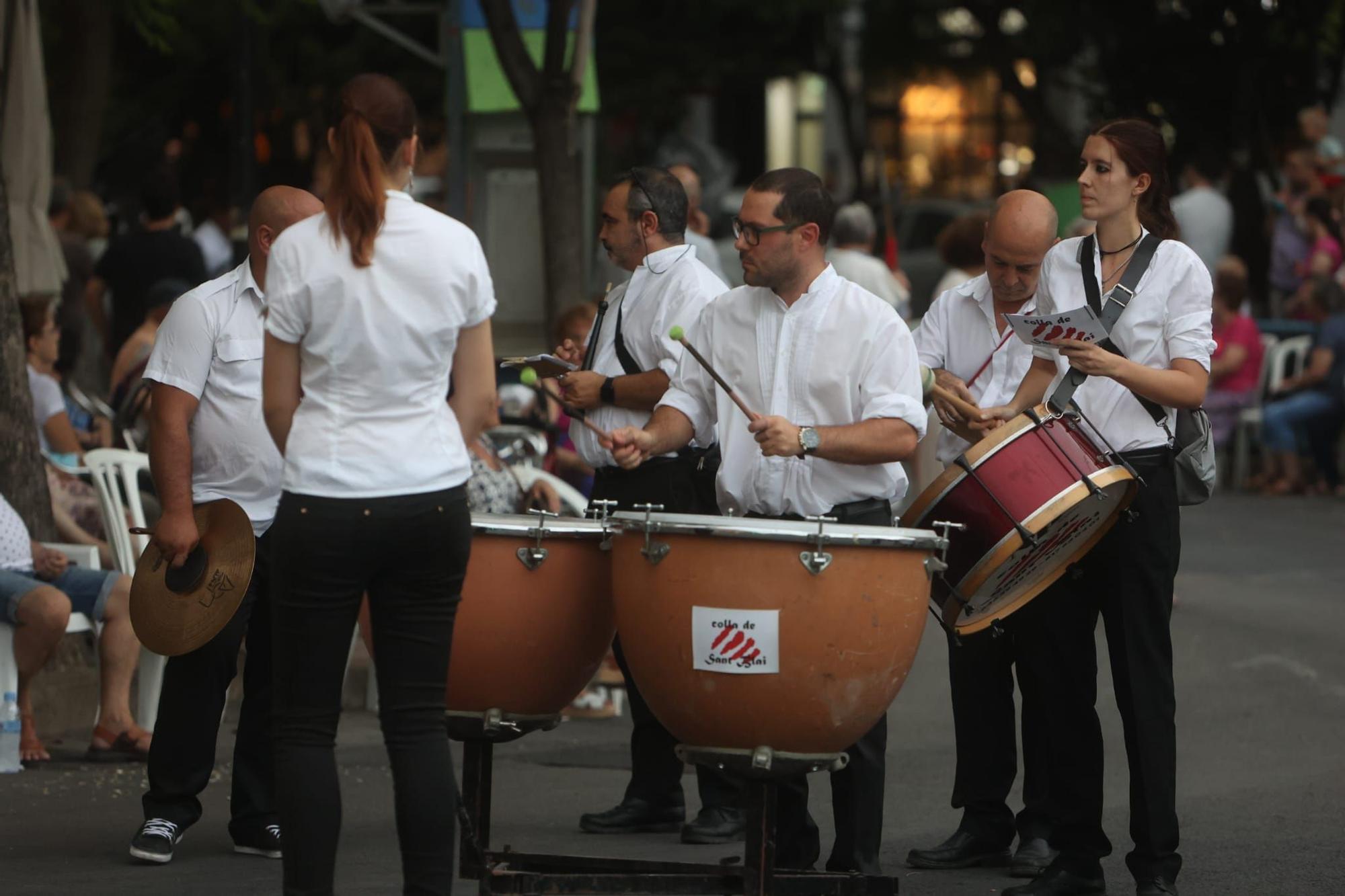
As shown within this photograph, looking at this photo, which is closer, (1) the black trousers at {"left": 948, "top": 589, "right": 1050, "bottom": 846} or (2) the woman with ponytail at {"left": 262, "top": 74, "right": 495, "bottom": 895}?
(2) the woman with ponytail at {"left": 262, "top": 74, "right": 495, "bottom": 895}

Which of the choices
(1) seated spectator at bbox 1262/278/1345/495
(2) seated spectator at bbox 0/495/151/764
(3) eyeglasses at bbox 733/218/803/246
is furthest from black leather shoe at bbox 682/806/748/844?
(1) seated spectator at bbox 1262/278/1345/495

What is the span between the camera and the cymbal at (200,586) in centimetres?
598

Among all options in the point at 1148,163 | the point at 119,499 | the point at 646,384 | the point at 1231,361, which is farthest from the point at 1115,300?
the point at 1231,361

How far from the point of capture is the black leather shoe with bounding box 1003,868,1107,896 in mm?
5793

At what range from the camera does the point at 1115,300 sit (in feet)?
18.5

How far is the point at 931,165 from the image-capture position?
3994 cm

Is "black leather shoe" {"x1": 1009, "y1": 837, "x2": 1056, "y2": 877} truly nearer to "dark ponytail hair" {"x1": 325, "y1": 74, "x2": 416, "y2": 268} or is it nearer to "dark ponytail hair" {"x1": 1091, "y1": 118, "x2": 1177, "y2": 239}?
"dark ponytail hair" {"x1": 1091, "y1": 118, "x2": 1177, "y2": 239}

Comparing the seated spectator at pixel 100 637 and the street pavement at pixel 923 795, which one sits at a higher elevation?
the seated spectator at pixel 100 637

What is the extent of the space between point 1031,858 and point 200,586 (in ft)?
8.29

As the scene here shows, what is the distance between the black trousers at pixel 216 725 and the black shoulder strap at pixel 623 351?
1.22 meters

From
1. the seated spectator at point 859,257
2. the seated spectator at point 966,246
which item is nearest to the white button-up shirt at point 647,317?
the seated spectator at point 966,246

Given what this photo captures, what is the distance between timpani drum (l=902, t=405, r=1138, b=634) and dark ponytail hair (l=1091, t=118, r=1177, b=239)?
2.36 ft

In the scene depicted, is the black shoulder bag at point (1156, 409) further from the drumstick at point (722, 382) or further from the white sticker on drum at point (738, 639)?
the white sticker on drum at point (738, 639)

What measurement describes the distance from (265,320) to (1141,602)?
8.16ft
